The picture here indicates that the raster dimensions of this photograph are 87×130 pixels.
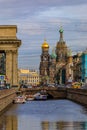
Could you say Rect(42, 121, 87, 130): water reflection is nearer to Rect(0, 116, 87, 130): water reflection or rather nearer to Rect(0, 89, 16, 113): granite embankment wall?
Result: Rect(0, 116, 87, 130): water reflection

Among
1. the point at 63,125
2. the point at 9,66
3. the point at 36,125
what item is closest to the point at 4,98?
the point at 36,125

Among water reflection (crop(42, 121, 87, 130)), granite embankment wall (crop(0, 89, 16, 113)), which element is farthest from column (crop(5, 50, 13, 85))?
water reflection (crop(42, 121, 87, 130))

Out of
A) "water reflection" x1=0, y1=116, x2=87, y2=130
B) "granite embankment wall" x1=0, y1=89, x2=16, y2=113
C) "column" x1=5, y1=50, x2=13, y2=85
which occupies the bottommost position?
"water reflection" x1=0, y1=116, x2=87, y2=130

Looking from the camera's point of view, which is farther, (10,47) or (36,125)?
(10,47)

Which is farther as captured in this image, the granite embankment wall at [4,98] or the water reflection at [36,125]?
the granite embankment wall at [4,98]

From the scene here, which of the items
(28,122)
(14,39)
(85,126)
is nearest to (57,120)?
(28,122)

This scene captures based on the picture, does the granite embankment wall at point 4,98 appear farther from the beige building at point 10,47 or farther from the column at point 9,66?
the column at point 9,66

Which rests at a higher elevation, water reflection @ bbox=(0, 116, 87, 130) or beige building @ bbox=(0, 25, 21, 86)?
beige building @ bbox=(0, 25, 21, 86)

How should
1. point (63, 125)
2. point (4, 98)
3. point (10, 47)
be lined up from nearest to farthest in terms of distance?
1. point (63, 125)
2. point (4, 98)
3. point (10, 47)

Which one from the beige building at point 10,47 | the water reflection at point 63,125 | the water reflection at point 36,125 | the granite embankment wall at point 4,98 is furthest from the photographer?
the beige building at point 10,47

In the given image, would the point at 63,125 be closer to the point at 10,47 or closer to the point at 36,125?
the point at 36,125

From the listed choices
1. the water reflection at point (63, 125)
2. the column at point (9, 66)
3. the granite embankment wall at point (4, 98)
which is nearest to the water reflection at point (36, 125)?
the water reflection at point (63, 125)

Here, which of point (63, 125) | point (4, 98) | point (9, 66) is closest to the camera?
point (63, 125)

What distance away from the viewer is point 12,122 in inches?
2409
